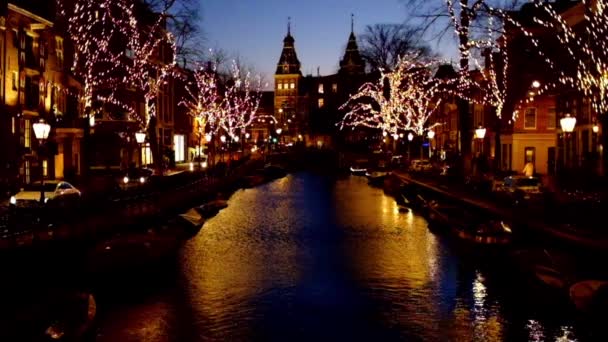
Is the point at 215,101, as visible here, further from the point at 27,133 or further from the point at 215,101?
the point at 27,133

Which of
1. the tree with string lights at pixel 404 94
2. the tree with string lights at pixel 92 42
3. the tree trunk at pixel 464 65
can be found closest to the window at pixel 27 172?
the tree with string lights at pixel 92 42

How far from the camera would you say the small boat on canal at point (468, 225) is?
25766 millimetres

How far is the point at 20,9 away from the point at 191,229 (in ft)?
65.5

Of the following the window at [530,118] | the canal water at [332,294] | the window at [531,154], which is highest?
the window at [530,118]

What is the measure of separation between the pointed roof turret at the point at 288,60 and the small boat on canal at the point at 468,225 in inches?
6331

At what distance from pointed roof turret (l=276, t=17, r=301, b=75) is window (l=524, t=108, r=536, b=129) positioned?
136319mm

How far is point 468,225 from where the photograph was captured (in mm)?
28672

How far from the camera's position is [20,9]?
43.4m

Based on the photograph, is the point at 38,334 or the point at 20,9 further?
the point at 20,9

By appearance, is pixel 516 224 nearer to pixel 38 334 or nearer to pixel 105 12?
pixel 38 334

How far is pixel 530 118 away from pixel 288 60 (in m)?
139

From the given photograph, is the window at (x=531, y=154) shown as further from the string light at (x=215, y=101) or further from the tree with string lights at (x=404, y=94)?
the string light at (x=215, y=101)

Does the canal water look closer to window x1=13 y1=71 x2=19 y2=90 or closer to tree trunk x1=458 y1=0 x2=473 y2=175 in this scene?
tree trunk x1=458 y1=0 x2=473 y2=175

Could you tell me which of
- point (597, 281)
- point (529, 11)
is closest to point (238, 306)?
point (597, 281)
